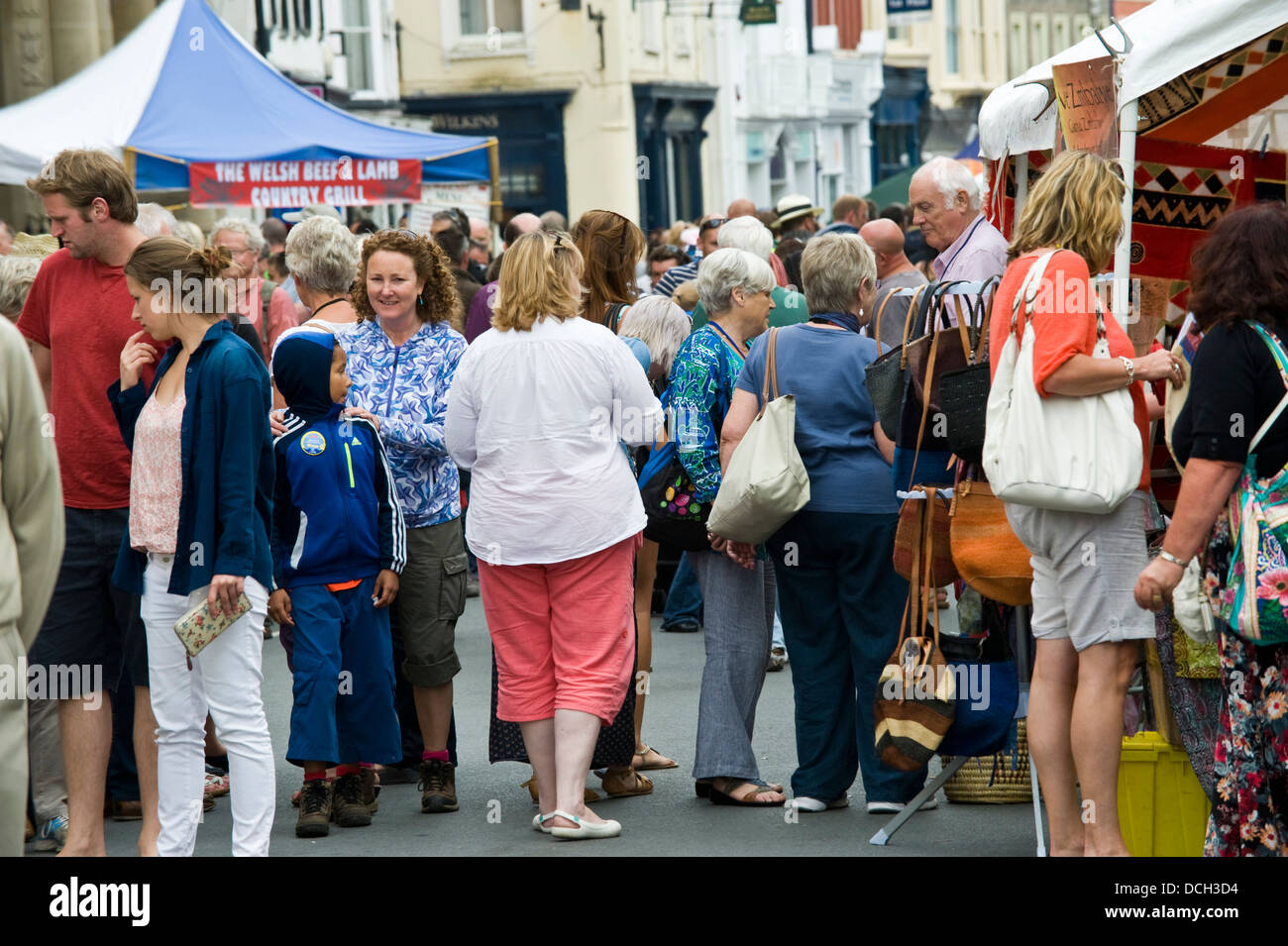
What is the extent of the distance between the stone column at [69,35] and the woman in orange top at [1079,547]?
15292mm

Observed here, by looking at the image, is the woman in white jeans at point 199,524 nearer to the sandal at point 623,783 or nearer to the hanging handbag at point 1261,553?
the sandal at point 623,783

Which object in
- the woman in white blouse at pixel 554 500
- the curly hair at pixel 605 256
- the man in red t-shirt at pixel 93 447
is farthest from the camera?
the curly hair at pixel 605 256

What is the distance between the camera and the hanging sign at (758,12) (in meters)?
34.7

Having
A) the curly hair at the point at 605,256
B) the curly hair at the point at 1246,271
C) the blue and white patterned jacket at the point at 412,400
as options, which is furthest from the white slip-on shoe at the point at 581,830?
the curly hair at the point at 1246,271

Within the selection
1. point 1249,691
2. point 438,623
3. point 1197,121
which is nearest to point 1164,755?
point 1249,691

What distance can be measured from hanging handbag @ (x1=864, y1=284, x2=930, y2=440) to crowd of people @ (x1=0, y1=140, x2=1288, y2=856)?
9.6 inches

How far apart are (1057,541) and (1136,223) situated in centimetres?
292

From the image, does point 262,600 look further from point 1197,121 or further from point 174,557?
point 1197,121

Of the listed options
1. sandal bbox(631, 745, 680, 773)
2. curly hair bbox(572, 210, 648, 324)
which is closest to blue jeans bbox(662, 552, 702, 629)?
sandal bbox(631, 745, 680, 773)

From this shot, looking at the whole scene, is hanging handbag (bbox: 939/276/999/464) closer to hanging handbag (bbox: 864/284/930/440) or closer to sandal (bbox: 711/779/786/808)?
hanging handbag (bbox: 864/284/930/440)

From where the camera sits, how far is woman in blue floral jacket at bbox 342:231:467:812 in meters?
6.54

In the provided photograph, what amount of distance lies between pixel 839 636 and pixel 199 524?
237cm

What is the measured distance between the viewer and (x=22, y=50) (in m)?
17.8

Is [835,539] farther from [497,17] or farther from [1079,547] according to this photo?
[497,17]
